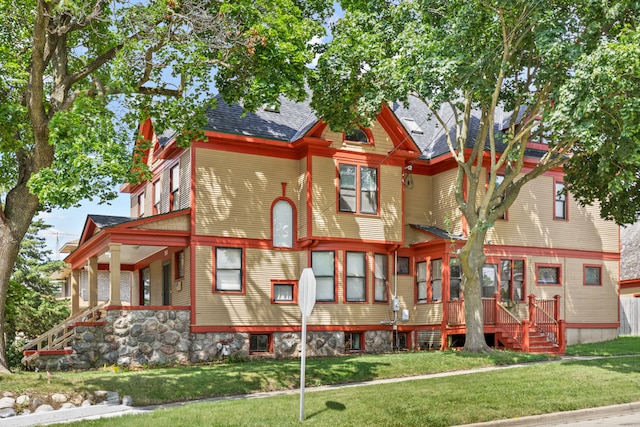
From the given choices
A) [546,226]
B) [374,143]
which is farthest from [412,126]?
[546,226]

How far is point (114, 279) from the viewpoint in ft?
71.7

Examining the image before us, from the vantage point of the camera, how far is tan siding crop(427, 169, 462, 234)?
86.6 feet

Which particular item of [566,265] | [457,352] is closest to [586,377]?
[457,352]

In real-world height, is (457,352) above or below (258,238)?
below

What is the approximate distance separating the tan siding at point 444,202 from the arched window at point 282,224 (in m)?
5.52

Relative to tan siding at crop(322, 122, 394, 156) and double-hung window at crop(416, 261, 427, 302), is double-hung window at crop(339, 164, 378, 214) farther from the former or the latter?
double-hung window at crop(416, 261, 427, 302)

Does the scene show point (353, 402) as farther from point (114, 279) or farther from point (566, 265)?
point (566, 265)

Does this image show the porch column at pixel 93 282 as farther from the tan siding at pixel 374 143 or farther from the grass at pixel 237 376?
the tan siding at pixel 374 143

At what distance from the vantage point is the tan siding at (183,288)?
76.5 feet

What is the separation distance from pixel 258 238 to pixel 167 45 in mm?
7853

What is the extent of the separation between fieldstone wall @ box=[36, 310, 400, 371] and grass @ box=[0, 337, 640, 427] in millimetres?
1326

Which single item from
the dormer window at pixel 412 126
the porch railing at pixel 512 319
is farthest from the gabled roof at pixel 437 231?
the dormer window at pixel 412 126

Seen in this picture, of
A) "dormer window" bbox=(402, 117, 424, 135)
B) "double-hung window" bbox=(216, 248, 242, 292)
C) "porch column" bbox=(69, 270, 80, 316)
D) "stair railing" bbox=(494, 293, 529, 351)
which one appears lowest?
"stair railing" bbox=(494, 293, 529, 351)

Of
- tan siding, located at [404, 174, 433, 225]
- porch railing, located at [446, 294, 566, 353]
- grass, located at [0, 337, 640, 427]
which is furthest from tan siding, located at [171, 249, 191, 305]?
porch railing, located at [446, 294, 566, 353]
